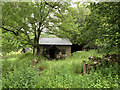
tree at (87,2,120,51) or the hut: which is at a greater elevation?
tree at (87,2,120,51)

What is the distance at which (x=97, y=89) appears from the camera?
9.75 ft

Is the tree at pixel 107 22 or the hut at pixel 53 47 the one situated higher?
the tree at pixel 107 22

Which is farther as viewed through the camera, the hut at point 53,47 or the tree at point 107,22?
the hut at point 53,47

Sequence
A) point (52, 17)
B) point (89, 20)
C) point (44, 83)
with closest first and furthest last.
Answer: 1. point (44, 83)
2. point (89, 20)
3. point (52, 17)

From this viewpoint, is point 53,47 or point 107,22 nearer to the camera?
point 107,22

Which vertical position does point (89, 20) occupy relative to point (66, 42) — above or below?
above

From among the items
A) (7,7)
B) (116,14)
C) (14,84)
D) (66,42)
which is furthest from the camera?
(66,42)

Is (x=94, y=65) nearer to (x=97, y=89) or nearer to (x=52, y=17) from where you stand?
(x=97, y=89)

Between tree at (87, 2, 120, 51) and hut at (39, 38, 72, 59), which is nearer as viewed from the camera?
tree at (87, 2, 120, 51)

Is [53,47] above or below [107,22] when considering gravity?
below

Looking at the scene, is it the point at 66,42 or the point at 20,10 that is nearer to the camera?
the point at 20,10

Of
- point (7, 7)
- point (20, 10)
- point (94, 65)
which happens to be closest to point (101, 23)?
point (94, 65)

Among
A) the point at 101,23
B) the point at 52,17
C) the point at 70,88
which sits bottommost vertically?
the point at 70,88

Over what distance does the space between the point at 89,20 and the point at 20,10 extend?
100 inches
